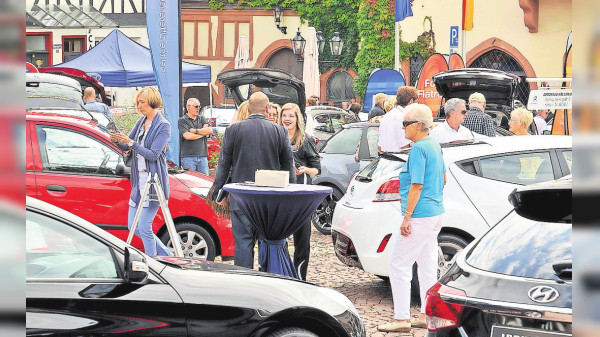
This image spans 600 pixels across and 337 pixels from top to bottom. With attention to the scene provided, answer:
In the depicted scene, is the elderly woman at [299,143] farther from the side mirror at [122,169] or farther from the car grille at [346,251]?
the side mirror at [122,169]

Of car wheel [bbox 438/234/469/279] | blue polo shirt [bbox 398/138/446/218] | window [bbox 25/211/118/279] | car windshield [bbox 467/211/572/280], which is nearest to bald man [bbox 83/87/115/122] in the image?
car wheel [bbox 438/234/469/279]

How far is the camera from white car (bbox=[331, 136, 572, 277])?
8031mm

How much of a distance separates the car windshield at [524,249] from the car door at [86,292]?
4.94 ft

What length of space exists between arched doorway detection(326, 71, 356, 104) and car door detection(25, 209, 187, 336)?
43719 mm

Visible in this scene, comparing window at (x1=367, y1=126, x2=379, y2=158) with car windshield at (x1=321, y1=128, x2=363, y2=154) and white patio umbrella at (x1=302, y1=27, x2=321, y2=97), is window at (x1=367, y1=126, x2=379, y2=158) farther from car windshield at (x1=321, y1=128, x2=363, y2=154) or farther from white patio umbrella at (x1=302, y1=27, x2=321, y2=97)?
white patio umbrella at (x1=302, y1=27, x2=321, y2=97)

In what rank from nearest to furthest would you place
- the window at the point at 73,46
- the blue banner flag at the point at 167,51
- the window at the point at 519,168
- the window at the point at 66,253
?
the window at the point at 66,253
the window at the point at 519,168
the blue banner flag at the point at 167,51
the window at the point at 73,46

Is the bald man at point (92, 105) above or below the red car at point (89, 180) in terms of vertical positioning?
above

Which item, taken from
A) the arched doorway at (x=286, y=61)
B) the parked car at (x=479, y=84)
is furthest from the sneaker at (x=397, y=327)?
the arched doorway at (x=286, y=61)

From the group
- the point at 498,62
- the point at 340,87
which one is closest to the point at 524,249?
the point at 498,62

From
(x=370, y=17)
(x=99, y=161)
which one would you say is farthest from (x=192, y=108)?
(x=370, y=17)

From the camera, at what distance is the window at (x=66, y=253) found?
402 centimetres

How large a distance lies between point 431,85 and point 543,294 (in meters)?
18.9

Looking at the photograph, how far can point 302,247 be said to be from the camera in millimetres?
7742

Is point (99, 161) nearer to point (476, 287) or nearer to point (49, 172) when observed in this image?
point (49, 172)
